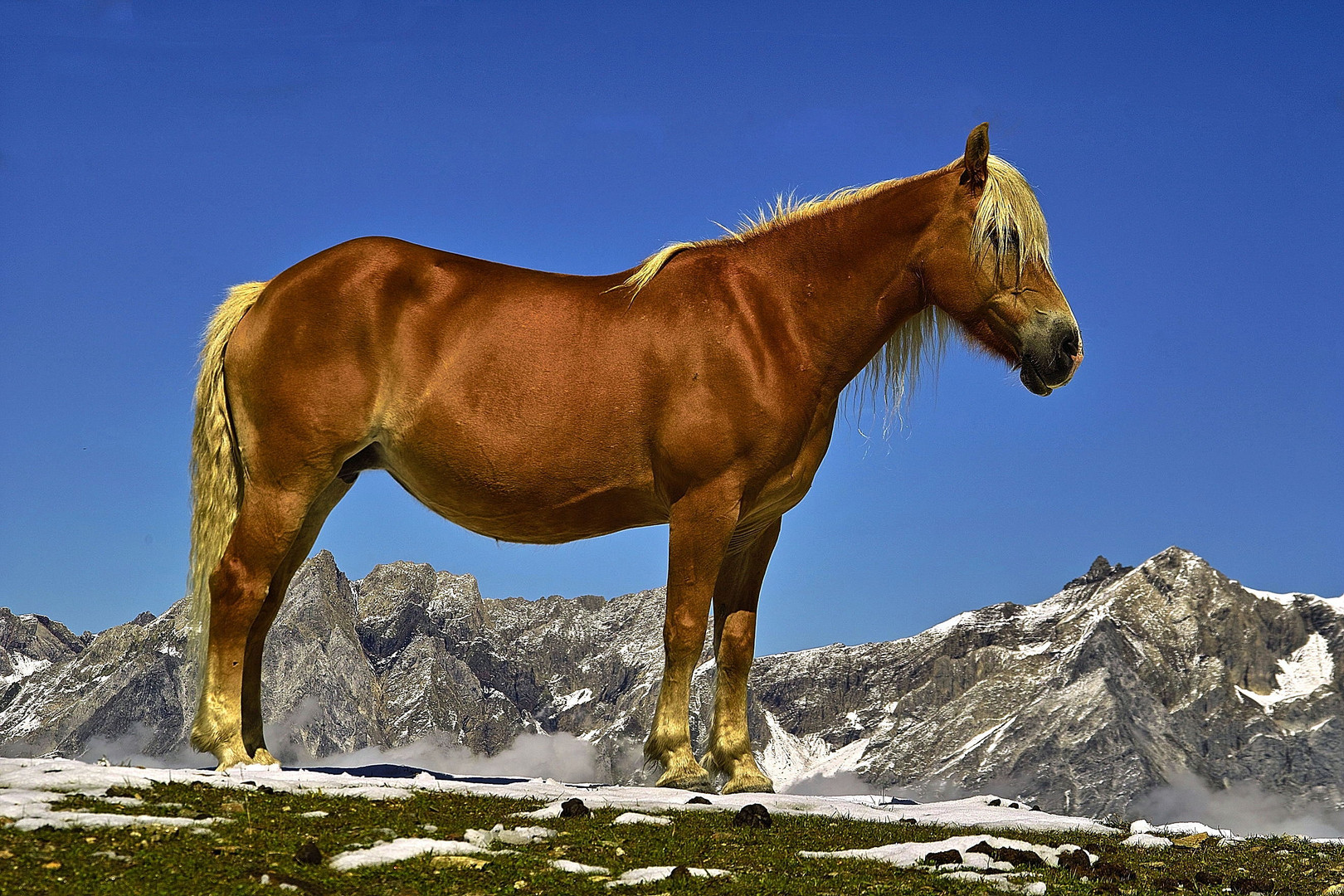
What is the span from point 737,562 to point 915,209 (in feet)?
11.6

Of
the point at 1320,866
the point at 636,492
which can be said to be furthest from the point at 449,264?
the point at 1320,866

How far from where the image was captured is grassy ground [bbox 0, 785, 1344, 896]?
5480mm

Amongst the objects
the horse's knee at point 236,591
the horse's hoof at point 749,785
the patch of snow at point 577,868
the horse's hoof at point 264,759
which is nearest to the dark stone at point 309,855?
the patch of snow at point 577,868

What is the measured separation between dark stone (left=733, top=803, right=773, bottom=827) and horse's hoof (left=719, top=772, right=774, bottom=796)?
1.75 metres

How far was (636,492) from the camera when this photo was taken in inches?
388

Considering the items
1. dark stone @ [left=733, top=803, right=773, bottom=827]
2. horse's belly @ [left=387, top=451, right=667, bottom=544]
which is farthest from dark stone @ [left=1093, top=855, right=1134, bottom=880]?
horse's belly @ [left=387, top=451, right=667, bottom=544]

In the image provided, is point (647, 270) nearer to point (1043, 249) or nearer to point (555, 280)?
point (555, 280)

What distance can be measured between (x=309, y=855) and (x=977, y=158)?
745cm

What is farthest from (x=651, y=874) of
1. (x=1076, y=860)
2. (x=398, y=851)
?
(x=1076, y=860)

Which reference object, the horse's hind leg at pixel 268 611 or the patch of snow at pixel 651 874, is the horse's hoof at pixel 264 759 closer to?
the horse's hind leg at pixel 268 611

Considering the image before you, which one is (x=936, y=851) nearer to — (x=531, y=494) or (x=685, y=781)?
(x=685, y=781)

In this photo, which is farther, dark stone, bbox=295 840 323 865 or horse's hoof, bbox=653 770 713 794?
horse's hoof, bbox=653 770 713 794

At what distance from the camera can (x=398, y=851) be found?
20.0 feet

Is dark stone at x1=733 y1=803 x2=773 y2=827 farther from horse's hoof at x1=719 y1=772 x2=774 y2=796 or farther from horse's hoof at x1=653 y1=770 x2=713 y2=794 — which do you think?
horse's hoof at x1=719 y1=772 x2=774 y2=796
